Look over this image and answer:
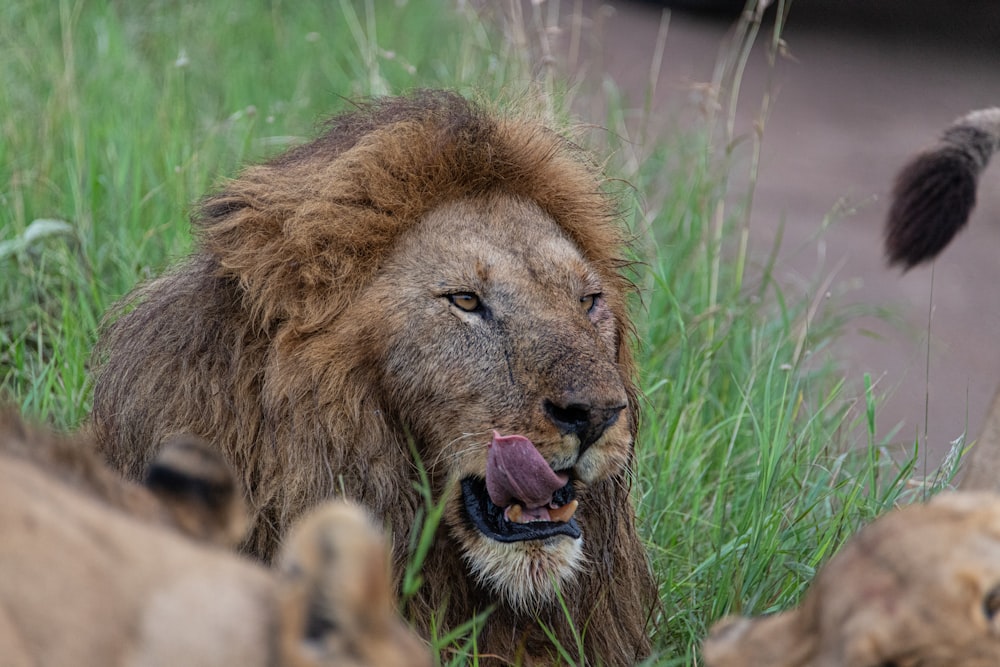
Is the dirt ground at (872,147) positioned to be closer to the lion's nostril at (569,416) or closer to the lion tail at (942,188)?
the lion tail at (942,188)

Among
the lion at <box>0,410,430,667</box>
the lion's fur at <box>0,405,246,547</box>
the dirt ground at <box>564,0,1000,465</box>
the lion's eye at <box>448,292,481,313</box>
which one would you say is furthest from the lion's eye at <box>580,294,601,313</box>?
the dirt ground at <box>564,0,1000,465</box>

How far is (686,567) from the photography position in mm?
3461

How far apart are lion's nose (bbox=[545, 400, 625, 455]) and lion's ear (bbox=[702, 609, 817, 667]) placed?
702 millimetres

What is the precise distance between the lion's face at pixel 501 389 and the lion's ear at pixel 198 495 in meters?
0.99

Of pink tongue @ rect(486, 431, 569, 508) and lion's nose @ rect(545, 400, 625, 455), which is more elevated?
lion's nose @ rect(545, 400, 625, 455)

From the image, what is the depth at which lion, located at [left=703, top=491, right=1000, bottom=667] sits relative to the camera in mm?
1665

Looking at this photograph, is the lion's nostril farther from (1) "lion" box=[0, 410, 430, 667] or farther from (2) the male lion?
(1) "lion" box=[0, 410, 430, 667]

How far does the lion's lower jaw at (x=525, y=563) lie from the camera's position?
2621 millimetres

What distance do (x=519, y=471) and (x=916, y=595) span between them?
0.99m

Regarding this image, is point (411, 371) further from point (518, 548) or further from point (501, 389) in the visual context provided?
point (518, 548)

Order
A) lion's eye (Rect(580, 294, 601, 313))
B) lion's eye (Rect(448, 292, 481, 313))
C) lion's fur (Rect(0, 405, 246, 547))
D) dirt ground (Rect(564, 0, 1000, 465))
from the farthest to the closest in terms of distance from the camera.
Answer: dirt ground (Rect(564, 0, 1000, 465))
lion's eye (Rect(580, 294, 601, 313))
lion's eye (Rect(448, 292, 481, 313))
lion's fur (Rect(0, 405, 246, 547))

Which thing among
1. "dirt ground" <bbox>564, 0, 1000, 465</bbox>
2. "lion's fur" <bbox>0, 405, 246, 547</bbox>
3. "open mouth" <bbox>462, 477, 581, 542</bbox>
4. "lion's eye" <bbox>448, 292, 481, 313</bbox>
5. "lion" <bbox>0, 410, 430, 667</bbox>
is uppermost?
"lion" <bbox>0, 410, 430, 667</bbox>

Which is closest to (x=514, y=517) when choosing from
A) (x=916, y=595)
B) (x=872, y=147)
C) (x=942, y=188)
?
(x=916, y=595)

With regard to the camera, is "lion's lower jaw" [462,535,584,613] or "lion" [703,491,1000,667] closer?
"lion" [703,491,1000,667]
